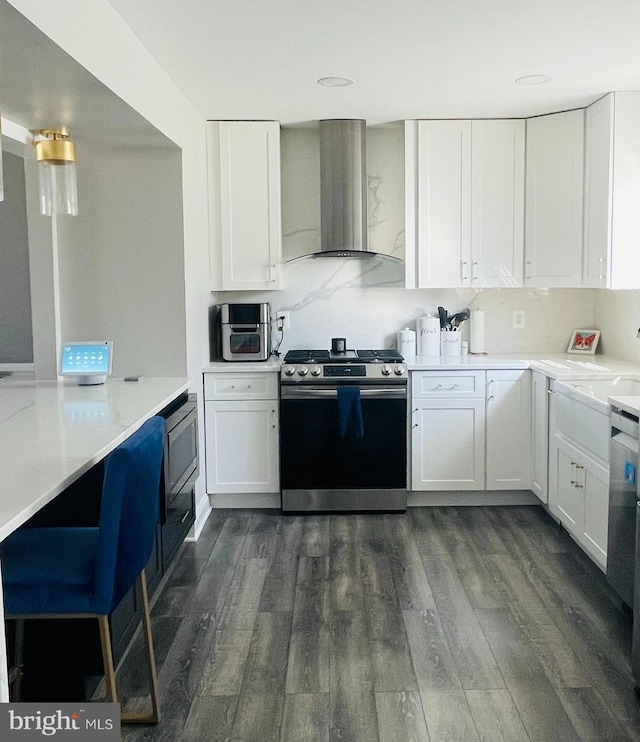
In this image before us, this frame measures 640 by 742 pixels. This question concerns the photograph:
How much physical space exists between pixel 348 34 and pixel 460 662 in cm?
245

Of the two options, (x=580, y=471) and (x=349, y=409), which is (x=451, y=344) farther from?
(x=580, y=471)

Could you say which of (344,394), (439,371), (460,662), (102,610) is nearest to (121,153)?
(344,394)

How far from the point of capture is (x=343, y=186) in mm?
4629

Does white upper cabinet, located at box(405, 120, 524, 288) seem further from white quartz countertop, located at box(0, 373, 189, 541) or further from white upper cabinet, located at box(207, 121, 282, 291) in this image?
white quartz countertop, located at box(0, 373, 189, 541)

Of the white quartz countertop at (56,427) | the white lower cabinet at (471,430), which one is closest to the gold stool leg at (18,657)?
the white quartz countertop at (56,427)

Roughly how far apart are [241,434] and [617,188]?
251 centimetres

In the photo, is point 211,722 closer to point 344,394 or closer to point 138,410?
point 138,410

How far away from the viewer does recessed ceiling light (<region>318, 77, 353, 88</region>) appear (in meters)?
3.69

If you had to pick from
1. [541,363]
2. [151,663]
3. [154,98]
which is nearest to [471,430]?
[541,363]

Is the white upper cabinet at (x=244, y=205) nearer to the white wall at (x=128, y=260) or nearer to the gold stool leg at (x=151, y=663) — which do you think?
the white wall at (x=128, y=260)

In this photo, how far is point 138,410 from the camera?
2.91 meters

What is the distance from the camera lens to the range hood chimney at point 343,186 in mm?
4602

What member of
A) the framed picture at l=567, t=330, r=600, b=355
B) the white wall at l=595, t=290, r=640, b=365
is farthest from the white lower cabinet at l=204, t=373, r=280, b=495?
the white wall at l=595, t=290, r=640, b=365

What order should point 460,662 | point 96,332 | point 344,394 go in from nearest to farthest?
point 460,662, point 96,332, point 344,394
